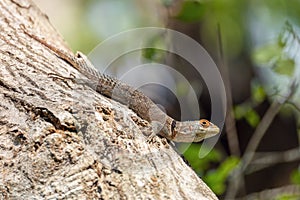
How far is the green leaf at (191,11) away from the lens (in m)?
4.11

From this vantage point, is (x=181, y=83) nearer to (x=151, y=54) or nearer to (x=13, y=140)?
(x=151, y=54)

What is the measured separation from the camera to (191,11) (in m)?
4.12

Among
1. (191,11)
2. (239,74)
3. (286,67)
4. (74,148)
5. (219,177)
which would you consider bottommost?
(74,148)

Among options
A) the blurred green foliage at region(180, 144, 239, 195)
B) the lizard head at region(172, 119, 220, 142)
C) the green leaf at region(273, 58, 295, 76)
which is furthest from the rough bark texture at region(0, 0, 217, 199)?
the green leaf at region(273, 58, 295, 76)

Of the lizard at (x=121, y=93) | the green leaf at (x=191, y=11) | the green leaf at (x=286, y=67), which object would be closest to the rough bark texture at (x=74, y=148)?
the lizard at (x=121, y=93)

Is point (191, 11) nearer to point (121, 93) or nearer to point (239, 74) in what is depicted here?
point (121, 93)

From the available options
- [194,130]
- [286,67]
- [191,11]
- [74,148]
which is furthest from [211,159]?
[74,148]

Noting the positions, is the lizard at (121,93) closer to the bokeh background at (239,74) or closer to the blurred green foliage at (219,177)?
the bokeh background at (239,74)

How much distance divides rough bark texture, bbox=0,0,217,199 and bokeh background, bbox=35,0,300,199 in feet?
3.22

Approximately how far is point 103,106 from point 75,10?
5590 millimetres

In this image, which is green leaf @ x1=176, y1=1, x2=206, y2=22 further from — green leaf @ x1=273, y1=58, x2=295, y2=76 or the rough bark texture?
the rough bark texture

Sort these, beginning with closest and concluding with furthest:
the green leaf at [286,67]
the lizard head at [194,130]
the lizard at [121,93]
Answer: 1. the lizard at [121,93]
2. the lizard head at [194,130]
3. the green leaf at [286,67]

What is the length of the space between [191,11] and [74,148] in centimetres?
208

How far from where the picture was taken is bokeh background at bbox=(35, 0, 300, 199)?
4191 mm
